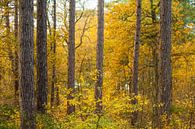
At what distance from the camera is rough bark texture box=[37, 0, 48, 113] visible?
419 inches

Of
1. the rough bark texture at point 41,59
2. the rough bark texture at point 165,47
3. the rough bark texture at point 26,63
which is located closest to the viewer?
the rough bark texture at point 26,63

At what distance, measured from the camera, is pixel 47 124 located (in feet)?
27.6

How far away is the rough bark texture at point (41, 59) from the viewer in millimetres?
10641

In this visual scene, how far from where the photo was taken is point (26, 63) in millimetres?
7945

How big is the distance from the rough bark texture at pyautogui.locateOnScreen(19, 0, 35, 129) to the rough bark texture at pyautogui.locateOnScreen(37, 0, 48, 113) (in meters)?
2.49

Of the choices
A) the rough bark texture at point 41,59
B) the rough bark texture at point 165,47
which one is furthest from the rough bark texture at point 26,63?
the rough bark texture at point 165,47

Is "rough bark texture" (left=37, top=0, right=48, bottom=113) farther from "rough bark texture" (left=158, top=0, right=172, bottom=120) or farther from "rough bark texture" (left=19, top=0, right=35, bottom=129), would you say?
"rough bark texture" (left=158, top=0, right=172, bottom=120)

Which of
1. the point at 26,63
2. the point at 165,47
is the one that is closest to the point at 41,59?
the point at 26,63

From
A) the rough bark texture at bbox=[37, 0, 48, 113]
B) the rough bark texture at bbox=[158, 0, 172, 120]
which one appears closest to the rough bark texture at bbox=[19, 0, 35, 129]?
the rough bark texture at bbox=[37, 0, 48, 113]

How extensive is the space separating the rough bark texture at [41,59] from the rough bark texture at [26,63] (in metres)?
2.49

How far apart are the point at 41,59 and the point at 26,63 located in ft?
9.30

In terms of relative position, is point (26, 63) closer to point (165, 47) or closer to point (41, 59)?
point (41, 59)

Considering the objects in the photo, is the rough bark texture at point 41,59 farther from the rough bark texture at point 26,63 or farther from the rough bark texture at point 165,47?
the rough bark texture at point 165,47

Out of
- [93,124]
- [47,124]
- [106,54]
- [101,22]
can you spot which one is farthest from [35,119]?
[106,54]
